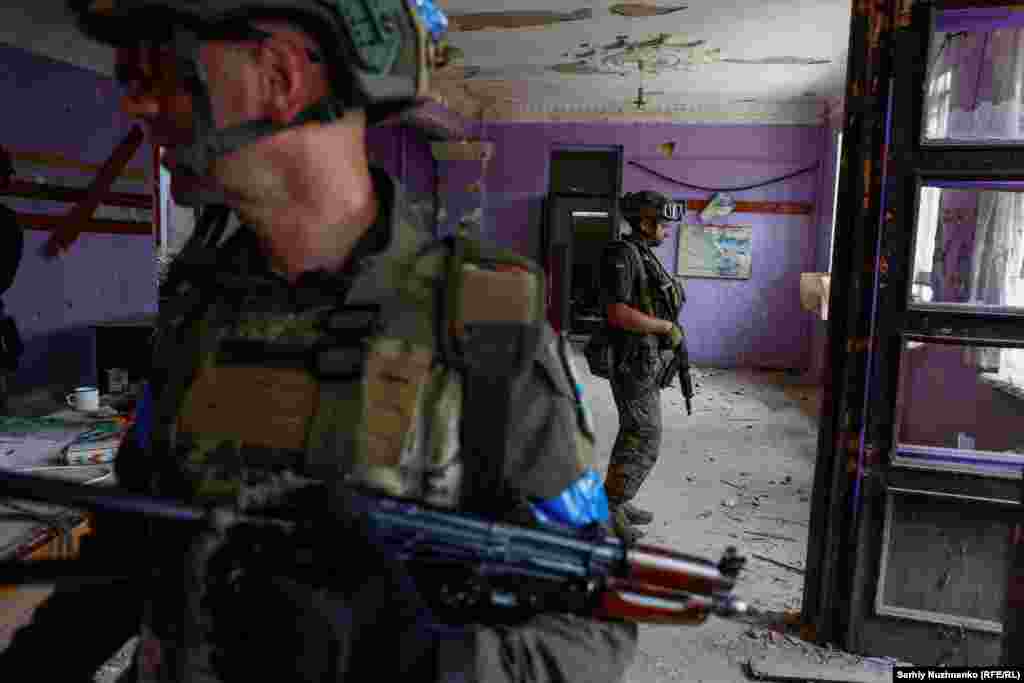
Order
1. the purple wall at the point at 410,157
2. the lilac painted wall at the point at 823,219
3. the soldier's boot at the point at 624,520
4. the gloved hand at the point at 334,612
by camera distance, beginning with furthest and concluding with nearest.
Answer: the purple wall at the point at 410,157, the lilac painted wall at the point at 823,219, the soldier's boot at the point at 624,520, the gloved hand at the point at 334,612

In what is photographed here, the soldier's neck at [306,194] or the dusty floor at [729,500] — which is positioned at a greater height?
the soldier's neck at [306,194]

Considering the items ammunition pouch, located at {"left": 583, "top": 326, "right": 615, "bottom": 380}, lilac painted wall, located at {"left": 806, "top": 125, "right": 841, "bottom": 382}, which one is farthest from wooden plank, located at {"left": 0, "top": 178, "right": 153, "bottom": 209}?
lilac painted wall, located at {"left": 806, "top": 125, "right": 841, "bottom": 382}

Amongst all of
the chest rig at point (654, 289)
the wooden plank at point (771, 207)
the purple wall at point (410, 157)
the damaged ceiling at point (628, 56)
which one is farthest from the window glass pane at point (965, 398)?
the purple wall at point (410, 157)

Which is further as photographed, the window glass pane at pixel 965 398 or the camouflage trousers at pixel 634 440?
the window glass pane at pixel 965 398

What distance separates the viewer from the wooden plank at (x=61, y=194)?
5350mm

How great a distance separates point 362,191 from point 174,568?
0.62 m

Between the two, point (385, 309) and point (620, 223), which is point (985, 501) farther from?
point (620, 223)

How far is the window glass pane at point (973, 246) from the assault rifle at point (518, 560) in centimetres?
320

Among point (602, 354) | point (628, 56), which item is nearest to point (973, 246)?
point (602, 354)

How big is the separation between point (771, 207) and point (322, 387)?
925cm

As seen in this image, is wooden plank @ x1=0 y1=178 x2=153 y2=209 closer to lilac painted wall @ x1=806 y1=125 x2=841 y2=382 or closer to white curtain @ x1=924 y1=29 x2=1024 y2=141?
white curtain @ x1=924 y1=29 x2=1024 y2=141

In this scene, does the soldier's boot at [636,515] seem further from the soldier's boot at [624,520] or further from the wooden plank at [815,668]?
the wooden plank at [815,668]

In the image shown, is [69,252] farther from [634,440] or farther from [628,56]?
[628,56]

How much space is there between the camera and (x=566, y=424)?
38.0 inches
